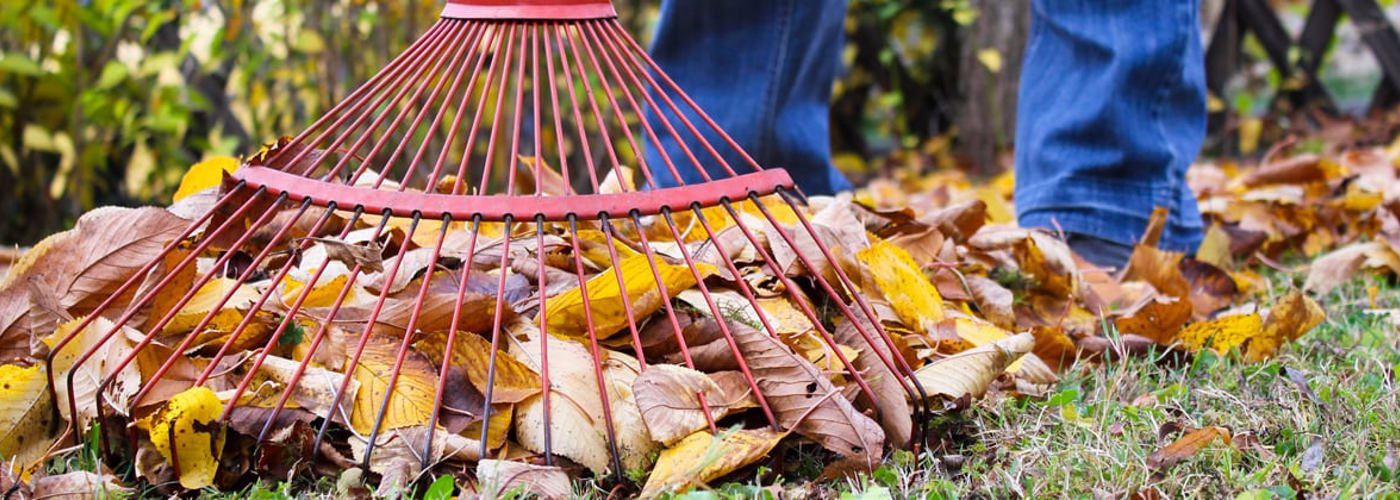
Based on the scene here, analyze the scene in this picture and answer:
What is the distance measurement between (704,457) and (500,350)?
274mm

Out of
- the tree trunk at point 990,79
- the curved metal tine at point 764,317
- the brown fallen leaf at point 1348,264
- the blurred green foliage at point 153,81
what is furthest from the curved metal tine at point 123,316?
the tree trunk at point 990,79

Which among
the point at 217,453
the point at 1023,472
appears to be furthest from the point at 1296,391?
the point at 217,453

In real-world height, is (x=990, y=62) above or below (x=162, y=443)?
below

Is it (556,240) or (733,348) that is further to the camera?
(556,240)

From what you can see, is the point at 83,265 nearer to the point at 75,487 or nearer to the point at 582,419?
the point at 75,487

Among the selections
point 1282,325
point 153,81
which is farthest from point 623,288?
point 153,81

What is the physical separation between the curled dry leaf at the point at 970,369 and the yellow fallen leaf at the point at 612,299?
0.28 metres

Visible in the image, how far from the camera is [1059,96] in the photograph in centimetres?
217

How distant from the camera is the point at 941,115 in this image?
15.5 ft

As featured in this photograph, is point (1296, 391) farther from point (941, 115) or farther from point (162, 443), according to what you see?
point (941, 115)

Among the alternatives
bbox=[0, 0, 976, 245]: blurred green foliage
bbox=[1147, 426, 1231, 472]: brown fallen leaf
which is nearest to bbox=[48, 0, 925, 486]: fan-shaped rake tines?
bbox=[1147, 426, 1231, 472]: brown fallen leaf

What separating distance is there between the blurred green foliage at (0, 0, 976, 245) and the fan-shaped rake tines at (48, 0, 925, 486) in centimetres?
175

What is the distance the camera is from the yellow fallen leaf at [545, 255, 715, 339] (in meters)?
1.32

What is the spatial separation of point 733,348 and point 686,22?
1189 mm
